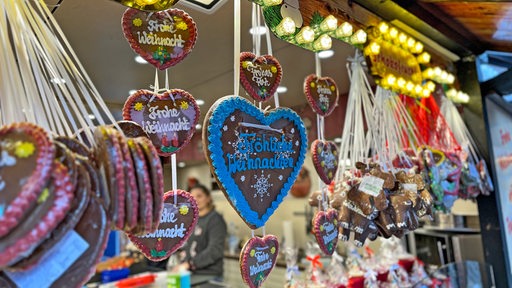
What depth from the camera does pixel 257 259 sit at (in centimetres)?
90

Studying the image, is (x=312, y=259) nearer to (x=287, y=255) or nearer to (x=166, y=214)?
(x=287, y=255)

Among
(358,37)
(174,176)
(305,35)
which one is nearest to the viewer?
(174,176)

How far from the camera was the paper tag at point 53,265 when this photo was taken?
0.48m

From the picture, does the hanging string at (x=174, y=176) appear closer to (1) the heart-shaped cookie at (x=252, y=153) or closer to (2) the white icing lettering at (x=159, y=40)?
(1) the heart-shaped cookie at (x=252, y=153)

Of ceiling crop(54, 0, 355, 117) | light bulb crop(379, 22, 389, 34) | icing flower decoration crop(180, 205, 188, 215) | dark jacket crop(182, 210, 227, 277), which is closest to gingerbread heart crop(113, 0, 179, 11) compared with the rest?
ceiling crop(54, 0, 355, 117)

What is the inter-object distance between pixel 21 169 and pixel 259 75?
620 mm

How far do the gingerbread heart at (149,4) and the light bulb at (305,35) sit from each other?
17.6 inches

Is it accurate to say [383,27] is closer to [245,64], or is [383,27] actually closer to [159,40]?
[245,64]

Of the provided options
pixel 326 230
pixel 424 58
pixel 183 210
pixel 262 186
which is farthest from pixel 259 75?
pixel 424 58

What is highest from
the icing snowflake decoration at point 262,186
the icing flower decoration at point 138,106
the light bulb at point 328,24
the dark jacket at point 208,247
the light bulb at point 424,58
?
the light bulb at point 424,58

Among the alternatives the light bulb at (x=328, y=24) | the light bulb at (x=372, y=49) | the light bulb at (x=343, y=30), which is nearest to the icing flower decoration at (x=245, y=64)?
the light bulb at (x=328, y=24)

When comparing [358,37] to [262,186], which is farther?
[358,37]

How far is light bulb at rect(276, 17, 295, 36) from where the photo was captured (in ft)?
3.40

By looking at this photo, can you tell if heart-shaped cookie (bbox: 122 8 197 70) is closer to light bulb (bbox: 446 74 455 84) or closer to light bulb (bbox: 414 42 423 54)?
light bulb (bbox: 414 42 423 54)
